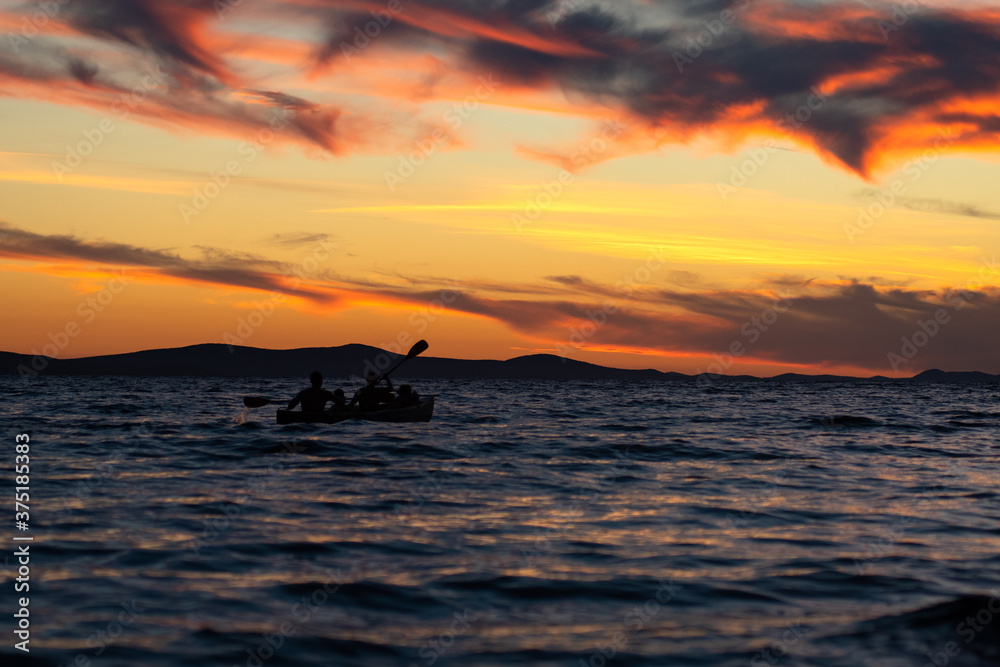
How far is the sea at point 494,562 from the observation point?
287 inches

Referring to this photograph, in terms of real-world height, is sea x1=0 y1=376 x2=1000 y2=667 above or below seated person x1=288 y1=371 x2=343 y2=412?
below

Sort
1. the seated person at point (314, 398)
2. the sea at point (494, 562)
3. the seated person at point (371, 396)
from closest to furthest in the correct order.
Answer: the sea at point (494, 562), the seated person at point (314, 398), the seated person at point (371, 396)

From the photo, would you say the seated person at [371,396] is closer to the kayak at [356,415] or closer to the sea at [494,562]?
the kayak at [356,415]

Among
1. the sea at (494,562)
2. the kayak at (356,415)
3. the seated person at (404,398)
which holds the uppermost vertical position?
the seated person at (404,398)

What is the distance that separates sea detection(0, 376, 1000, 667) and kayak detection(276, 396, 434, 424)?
4.68m

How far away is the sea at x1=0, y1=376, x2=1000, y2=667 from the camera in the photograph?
287 inches

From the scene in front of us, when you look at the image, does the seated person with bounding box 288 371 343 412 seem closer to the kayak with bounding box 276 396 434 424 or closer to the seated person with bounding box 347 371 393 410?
the kayak with bounding box 276 396 434 424

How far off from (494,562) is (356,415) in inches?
655

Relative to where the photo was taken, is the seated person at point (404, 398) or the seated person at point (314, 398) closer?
the seated person at point (314, 398)

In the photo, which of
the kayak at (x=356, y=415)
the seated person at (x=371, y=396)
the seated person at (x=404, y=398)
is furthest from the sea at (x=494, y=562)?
A: the seated person at (x=404, y=398)

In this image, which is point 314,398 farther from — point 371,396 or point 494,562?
point 494,562

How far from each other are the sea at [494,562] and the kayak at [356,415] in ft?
15.3

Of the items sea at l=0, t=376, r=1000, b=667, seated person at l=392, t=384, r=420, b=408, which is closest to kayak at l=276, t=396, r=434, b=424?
seated person at l=392, t=384, r=420, b=408

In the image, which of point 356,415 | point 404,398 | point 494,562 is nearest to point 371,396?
point 356,415
